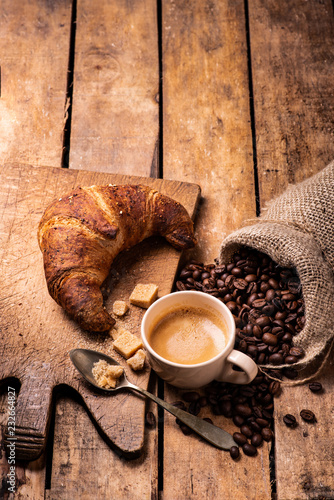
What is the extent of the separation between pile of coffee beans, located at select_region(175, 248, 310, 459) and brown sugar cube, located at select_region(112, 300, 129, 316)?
26 centimetres

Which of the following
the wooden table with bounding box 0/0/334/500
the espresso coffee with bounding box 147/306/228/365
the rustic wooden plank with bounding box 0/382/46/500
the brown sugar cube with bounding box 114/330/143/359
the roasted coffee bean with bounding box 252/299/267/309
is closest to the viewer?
the rustic wooden plank with bounding box 0/382/46/500

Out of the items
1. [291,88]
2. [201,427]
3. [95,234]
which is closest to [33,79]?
[95,234]

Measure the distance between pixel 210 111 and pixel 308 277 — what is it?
129 cm

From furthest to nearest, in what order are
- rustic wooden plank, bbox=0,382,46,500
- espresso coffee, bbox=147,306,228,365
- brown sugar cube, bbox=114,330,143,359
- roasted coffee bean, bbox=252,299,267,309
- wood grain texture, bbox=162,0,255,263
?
wood grain texture, bbox=162,0,255,263, roasted coffee bean, bbox=252,299,267,309, brown sugar cube, bbox=114,330,143,359, espresso coffee, bbox=147,306,228,365, rustic wooden plank, bbox=0,382,46,500

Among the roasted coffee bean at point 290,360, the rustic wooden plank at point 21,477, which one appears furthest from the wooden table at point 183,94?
the rustic wooden plank at point 21,477

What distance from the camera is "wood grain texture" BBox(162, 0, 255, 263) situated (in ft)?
8.52

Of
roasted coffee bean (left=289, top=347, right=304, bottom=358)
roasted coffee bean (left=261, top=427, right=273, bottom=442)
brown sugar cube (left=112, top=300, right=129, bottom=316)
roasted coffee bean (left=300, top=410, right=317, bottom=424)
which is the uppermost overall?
brown sugar cube (left=112, top=300, right=129, bottom=316)

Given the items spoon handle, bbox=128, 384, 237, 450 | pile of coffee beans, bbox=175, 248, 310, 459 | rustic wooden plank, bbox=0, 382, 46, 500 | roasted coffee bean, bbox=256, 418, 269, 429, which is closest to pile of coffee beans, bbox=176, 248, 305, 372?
pile of coffee beans, bbox=175, 248, 310, 459

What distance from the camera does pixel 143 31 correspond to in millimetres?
3176

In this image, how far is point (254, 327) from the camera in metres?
2.05

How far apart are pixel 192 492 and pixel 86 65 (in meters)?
2.38

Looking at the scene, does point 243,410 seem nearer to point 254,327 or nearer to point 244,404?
point 244,404

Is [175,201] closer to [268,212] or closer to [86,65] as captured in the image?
[268,212]

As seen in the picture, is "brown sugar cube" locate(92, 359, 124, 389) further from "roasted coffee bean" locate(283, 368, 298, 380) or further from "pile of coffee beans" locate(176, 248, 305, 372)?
"roasted coffee bean" locate(283, 368, 298, 380)
